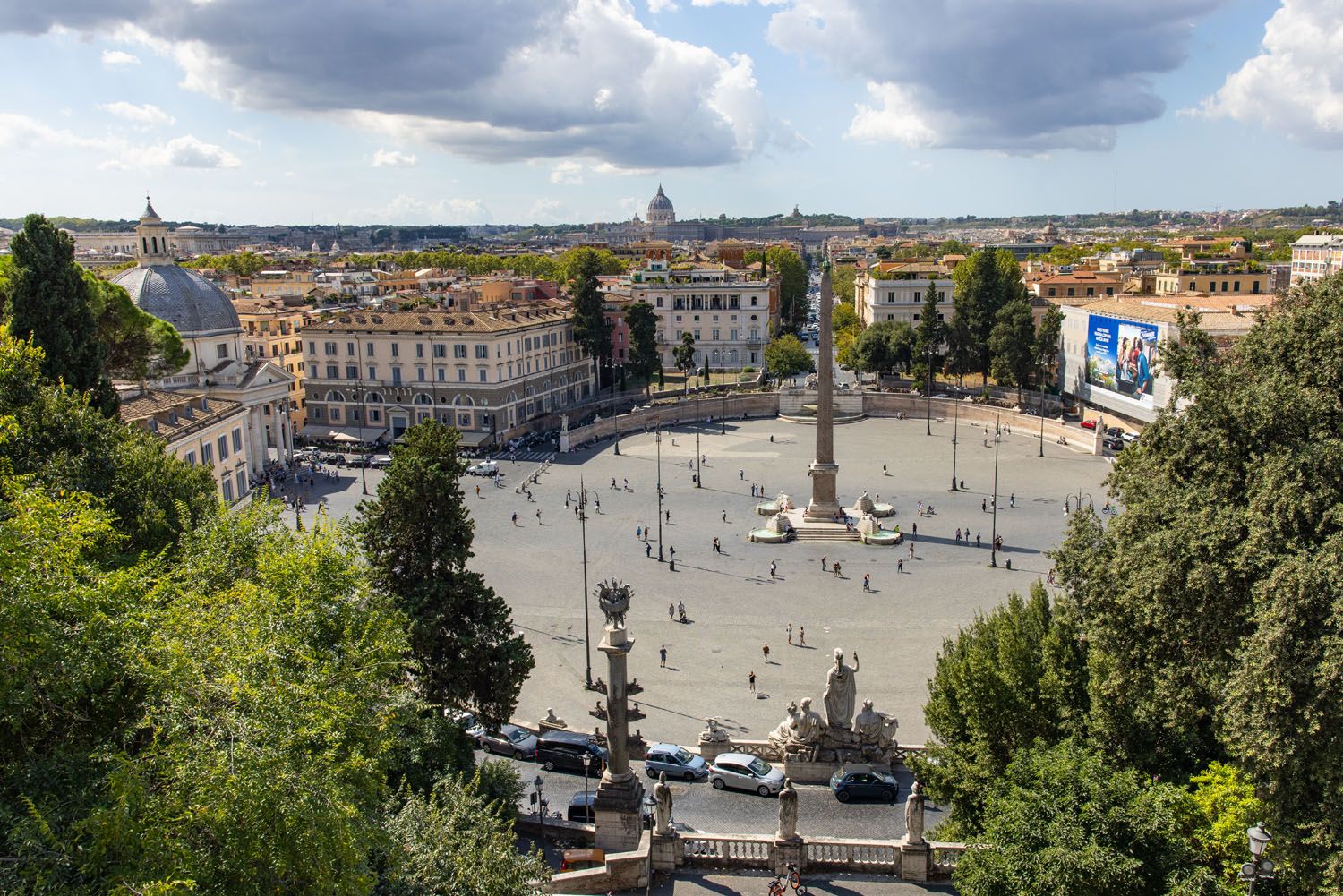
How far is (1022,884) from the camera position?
1319 centimetres

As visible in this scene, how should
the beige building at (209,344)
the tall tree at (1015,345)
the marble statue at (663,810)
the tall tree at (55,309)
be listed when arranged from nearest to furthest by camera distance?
the marble statue at (663,810) < the tall tree at (55,309) < the beige building at (209,344) < the tall tree at (1015,345)

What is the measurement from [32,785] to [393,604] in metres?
9.62

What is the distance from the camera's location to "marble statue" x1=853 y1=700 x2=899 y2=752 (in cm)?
2197

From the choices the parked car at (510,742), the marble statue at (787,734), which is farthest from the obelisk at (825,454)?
the parked car at (510,742)

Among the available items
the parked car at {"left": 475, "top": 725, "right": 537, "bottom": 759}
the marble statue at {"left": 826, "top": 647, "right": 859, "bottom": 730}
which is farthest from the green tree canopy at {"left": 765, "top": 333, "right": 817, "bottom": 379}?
the marble statue at {"left": 826, "top": 647, "right": 859, "bottom": 730}

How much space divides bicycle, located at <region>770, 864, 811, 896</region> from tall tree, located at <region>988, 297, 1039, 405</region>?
56.7 m

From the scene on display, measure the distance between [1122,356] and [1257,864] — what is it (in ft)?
176

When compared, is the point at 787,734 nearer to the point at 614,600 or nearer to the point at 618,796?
the point at 618,796

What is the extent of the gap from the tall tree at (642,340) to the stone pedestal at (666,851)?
6201 centimetres

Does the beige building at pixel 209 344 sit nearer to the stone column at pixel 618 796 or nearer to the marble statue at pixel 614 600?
the stone column at pixel 618 796

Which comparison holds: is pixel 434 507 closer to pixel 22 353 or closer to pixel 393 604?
pixel 393 604

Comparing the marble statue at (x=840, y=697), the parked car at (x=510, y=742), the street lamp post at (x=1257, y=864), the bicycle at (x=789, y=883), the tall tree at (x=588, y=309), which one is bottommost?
the parked car at (x=510, y=742)

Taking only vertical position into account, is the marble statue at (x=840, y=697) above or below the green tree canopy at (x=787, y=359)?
below

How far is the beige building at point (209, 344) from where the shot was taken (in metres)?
52.5
